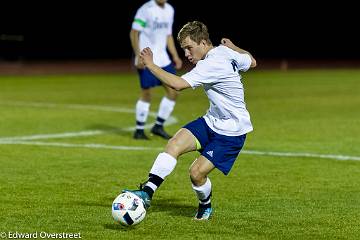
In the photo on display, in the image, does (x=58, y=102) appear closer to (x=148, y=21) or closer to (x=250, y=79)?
(x=148, y=21)

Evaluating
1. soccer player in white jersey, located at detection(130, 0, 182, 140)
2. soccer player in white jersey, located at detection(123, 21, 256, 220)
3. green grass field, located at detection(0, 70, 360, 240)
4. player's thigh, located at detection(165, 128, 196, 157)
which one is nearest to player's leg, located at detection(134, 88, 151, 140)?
soccer player in white jersey, located at detection(130, 0, 182, 140)

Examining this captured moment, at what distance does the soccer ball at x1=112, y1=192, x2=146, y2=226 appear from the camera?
828cm

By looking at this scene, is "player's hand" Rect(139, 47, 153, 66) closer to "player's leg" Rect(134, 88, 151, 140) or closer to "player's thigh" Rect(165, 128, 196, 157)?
"player's thigh" Rect(165, 128, 196, 157)

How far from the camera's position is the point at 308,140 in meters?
Result: 15.5

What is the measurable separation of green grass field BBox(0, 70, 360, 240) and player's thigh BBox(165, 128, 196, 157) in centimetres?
65

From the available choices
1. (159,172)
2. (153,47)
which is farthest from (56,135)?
(159,172)

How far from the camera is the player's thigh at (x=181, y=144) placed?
8938 mm

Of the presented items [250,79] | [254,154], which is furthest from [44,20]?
[254,154]

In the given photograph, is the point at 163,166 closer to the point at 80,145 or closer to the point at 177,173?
the point at 177,173

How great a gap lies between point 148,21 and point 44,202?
7.03 m

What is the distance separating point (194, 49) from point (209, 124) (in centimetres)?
76

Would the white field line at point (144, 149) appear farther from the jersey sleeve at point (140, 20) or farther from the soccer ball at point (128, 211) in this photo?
the soccer ball at point (128, 211)

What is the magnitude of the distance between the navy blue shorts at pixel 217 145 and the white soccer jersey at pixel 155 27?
7.10 metres

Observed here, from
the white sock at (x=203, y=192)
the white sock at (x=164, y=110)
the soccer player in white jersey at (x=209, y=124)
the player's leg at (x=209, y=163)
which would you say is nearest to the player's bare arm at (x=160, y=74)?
the soccer player in white jersey at (x=209, y=124)
